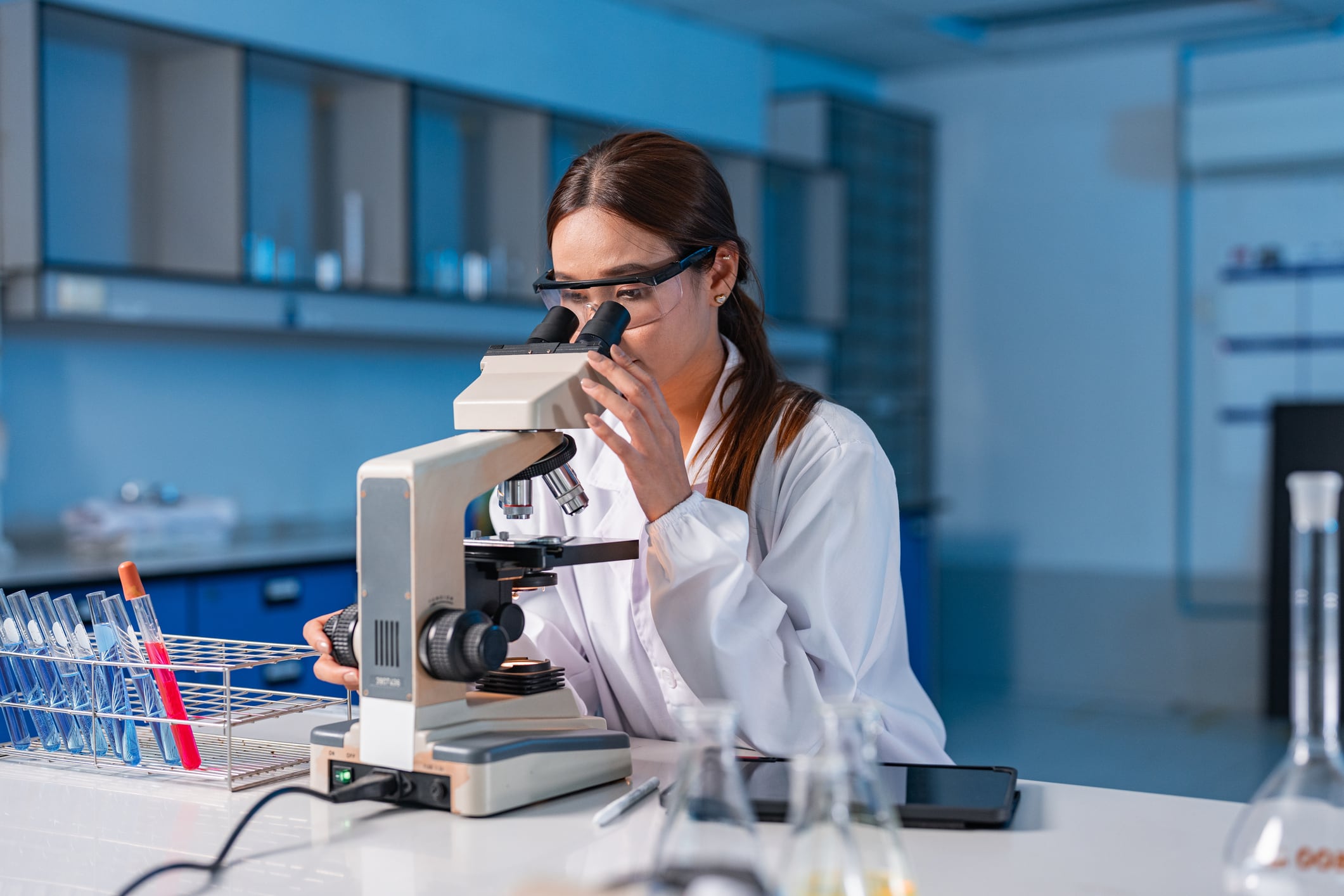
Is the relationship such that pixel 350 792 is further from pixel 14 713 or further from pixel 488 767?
pixel 14 713

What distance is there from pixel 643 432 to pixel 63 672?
62 centimetres

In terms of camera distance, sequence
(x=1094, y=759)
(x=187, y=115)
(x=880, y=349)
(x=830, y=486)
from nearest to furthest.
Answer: (x=830, y=486) → (x=187, y=115) → (x=1094, y=759) → (x=880, y=349)

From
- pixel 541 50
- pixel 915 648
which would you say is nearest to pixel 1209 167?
pixel 915 648

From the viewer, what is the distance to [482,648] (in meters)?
1.16

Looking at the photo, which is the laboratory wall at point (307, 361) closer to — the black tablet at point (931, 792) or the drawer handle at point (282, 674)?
the drawer handle at point (282, 674)

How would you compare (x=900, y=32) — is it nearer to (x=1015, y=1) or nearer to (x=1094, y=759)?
(x=1015, y=1)

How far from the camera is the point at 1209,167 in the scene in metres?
5.36

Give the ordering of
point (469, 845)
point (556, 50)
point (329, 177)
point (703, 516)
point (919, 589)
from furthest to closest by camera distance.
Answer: point (919, 589)
point (556, 50)
point (329, 177)
point (703, 516)
point (469, 845)

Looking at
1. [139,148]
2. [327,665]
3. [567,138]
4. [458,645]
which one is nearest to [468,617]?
[458,645]

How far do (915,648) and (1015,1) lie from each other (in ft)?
7.93

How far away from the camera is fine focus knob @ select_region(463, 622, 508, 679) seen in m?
1.16

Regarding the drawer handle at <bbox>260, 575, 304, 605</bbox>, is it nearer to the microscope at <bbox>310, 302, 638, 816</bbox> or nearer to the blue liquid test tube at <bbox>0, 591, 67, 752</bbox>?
the blue liquid test tube at <bbox>0, 591, 67, 752</bbox>

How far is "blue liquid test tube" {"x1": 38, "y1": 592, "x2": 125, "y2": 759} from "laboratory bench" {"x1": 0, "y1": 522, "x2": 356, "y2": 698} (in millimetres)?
1440

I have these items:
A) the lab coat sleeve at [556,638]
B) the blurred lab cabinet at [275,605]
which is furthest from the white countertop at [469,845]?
the blurred lab cabinet at [275,605]
